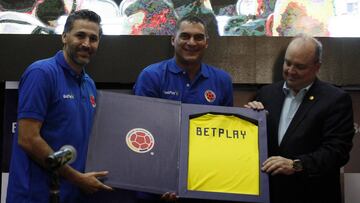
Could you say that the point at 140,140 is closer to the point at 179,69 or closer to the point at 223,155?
the point at 223,155

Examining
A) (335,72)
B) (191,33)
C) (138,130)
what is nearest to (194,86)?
(191,33)

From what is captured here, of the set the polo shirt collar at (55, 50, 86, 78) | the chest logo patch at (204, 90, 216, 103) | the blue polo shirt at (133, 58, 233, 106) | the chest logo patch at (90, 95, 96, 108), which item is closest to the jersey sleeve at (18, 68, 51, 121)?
the polo shirt collar at (55, 50, 86, 78)

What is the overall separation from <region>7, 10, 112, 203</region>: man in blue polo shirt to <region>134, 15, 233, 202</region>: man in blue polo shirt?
0.46 metres

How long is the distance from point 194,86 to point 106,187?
2.95ft

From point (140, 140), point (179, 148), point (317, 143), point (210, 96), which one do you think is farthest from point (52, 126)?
point (317, 143)

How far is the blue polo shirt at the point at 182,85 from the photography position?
2.98 m

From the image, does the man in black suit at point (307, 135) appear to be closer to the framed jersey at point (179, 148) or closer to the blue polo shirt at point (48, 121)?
the framed jersey at point (179, 148)

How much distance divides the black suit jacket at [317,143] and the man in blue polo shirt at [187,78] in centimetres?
48

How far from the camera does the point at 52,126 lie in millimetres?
2523

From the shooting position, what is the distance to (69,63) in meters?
2.70

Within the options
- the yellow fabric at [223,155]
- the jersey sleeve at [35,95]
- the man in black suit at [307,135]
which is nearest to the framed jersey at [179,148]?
the yellow fabric at [223,155]

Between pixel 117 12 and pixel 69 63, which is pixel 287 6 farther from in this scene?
pixel 69 63

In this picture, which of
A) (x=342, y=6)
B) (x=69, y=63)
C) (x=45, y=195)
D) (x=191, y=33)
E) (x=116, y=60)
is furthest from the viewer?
(x=342, y=6)

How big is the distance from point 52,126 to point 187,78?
927 millimetres
